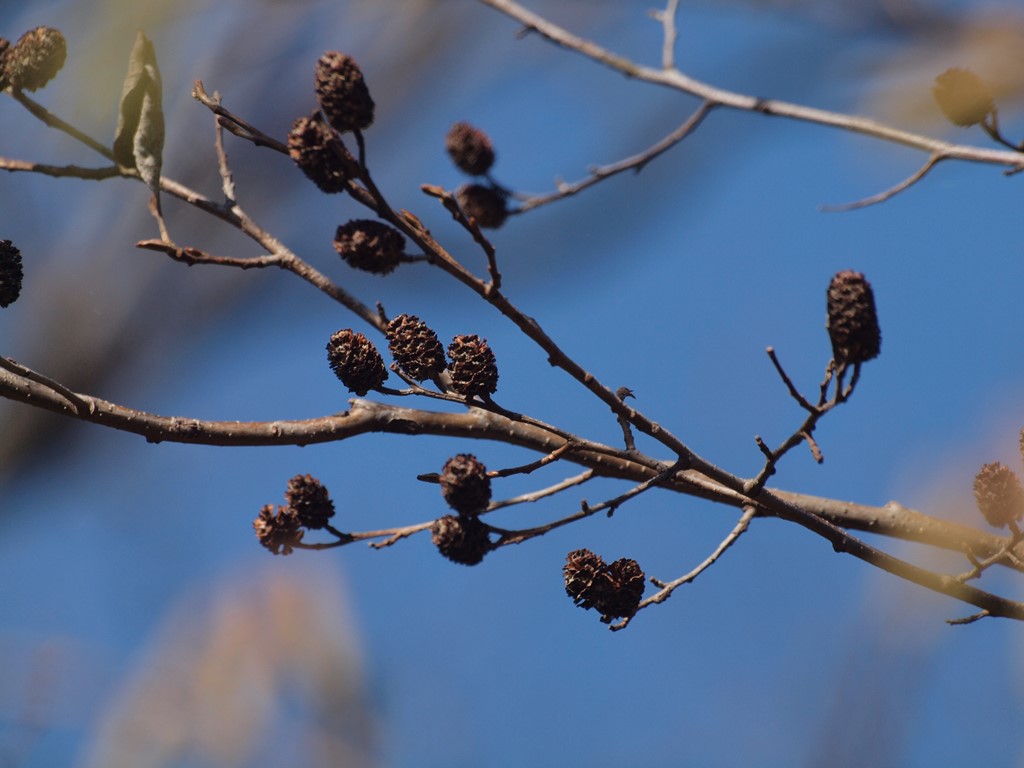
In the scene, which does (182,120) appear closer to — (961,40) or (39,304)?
(39,304)

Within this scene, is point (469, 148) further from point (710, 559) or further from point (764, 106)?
point (710, 559)

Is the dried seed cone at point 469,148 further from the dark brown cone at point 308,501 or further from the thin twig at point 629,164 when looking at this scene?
the dark brown cone at point 308,501

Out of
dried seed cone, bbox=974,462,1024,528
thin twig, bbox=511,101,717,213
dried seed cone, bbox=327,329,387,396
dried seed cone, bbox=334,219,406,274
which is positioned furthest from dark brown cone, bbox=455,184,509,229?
dried seed cone, bbox=974,462,1024,528

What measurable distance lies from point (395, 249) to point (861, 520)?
2.20 ft

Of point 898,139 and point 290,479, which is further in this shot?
point 898,139

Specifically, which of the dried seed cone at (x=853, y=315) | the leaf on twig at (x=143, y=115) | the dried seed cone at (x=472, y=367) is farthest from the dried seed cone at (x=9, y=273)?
the dried seed cone at (x=853, y=315)

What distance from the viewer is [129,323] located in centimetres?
346

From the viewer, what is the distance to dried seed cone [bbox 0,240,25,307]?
42.7 inches

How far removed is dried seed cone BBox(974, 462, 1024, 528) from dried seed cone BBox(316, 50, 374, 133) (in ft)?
2.56

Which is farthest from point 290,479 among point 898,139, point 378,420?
point 898,139

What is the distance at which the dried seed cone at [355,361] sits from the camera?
1.12 metres

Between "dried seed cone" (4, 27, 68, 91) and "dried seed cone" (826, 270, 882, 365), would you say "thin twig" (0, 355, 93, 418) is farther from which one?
"dried seed cone" (826, 270, 882, 365)

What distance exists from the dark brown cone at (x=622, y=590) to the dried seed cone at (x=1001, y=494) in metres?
0.41

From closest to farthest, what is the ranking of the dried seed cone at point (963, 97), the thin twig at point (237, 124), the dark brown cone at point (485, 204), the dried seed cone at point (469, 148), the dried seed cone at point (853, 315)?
the dried seed cone at point (853, 315)
the thin twig at point (237, 124)
the dried seed cone at point (963, 97)
the dried seed cone at point (469, 148)
the dark brown cone at point (485, 204)
